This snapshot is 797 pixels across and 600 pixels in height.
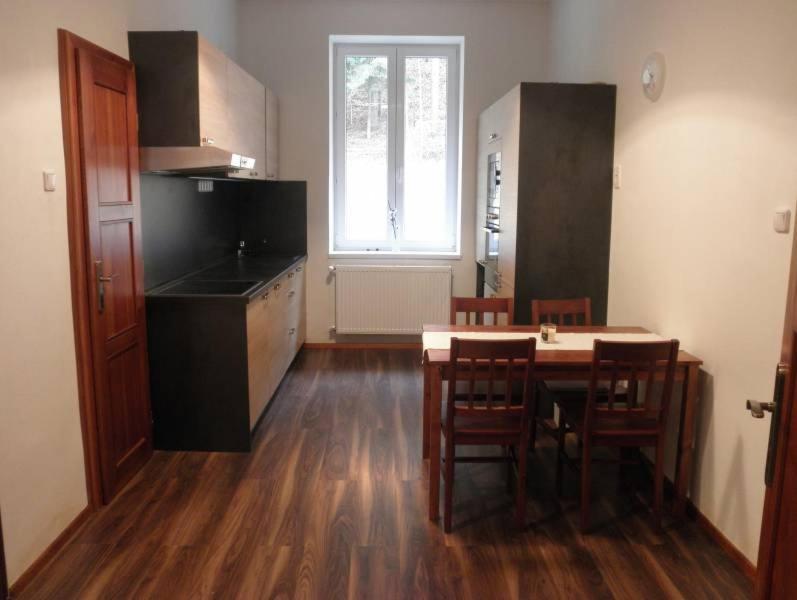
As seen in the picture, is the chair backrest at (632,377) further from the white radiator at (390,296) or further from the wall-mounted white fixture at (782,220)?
the white radiator at (390,296)

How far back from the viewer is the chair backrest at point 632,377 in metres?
2.79

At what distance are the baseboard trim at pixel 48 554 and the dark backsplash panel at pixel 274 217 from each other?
3404 mm

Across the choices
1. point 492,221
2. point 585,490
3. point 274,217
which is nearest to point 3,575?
point 585,490

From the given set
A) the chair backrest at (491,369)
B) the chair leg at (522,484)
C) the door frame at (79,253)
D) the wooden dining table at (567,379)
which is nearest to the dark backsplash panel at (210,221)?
the door frame at (79,253)

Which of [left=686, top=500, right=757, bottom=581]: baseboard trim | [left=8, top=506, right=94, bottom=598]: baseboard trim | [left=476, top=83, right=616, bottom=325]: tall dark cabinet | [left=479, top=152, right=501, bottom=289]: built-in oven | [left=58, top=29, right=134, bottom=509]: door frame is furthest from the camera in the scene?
[left=479, top=152, right=501, bottom=289]: built-in oven

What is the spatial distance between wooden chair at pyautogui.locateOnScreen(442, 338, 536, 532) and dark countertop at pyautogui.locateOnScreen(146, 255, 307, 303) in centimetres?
137

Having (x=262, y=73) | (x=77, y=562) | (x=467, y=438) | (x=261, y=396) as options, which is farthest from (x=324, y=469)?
(x=262, y=73)

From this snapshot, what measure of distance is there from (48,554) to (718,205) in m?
3.09

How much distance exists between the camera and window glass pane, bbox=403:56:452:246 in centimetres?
617

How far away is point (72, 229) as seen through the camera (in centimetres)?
285

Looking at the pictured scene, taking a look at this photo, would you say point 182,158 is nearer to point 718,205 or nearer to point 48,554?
point 48,554

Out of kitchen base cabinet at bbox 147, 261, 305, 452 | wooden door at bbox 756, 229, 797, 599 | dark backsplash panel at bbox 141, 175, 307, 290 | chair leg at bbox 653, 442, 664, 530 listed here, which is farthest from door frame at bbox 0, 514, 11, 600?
chair leg at bbox 653, 442, 664, 530

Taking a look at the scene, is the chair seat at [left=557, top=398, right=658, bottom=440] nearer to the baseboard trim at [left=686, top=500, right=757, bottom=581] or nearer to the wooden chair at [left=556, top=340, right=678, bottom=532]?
the wooden chair at [left=556, top=340, right=678, bottom=532]

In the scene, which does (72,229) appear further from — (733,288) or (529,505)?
(733,288)
